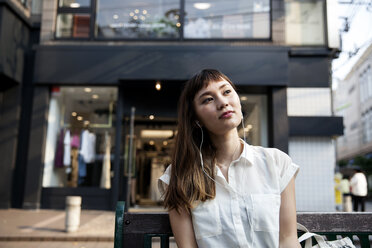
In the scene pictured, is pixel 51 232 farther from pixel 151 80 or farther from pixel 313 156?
pixel 313 156

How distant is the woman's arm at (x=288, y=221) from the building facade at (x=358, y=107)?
86.4 ft

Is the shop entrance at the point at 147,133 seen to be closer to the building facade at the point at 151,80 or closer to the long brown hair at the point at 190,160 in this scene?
the building facade at the point at 151,80

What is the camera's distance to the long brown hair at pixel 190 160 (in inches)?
58.1

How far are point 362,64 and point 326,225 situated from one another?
33.7m

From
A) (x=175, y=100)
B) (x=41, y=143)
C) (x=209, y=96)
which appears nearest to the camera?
(x=209, y=96)

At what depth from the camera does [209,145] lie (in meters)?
1.72

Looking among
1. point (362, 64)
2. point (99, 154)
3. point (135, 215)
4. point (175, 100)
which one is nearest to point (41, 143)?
point (99, 154)

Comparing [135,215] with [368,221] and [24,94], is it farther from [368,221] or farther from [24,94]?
[24,94]

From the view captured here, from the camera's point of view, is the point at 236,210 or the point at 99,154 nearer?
the point at 236,210

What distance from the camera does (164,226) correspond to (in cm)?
167

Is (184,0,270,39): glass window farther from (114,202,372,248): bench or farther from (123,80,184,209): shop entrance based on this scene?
(114,202,372,248): bench

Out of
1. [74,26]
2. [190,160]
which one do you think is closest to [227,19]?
[74,26]

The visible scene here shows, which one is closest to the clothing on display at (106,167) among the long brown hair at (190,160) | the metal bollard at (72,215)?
the metal bollard at (72,215)

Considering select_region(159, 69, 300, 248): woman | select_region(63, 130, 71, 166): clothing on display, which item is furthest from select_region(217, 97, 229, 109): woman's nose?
select_region(63, 130, 71, 166): clothing on display
